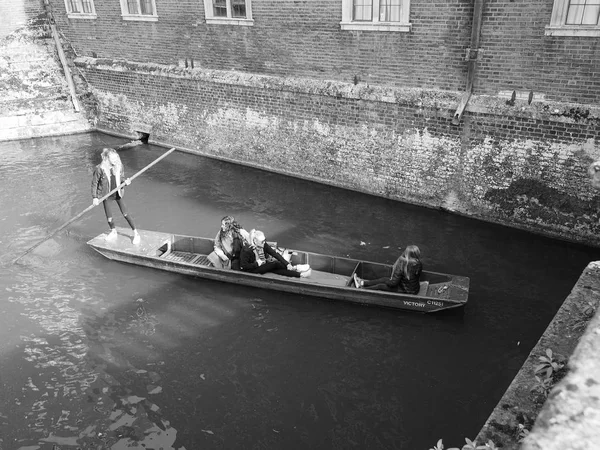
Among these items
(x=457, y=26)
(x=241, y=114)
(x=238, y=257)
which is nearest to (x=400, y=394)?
(x=238, y=257)

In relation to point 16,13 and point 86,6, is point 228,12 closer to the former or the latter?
point 86,6

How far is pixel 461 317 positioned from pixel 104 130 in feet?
44.4

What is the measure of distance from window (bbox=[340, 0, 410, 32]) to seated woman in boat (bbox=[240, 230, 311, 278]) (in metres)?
4.93

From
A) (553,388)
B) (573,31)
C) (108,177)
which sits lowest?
(108,177)

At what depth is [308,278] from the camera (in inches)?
330

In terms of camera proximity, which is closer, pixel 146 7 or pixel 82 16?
pixel 146 7

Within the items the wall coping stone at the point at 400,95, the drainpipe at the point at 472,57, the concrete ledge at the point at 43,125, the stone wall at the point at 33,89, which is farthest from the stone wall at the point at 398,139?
the stone wall at the point at 33,89

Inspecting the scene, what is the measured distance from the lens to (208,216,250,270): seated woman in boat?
843cm

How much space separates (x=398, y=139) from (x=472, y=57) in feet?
7.12

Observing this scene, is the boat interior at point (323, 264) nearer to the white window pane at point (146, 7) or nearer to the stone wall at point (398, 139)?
the stone wall at point (398, 139)

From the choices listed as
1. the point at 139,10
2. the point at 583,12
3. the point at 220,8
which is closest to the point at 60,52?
the point at 139,10

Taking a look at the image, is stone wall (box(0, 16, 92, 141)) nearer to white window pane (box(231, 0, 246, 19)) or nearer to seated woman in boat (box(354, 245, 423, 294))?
white window pane (box(231, 0, 246, 19))

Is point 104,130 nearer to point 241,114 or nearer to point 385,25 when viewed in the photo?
point 241,114

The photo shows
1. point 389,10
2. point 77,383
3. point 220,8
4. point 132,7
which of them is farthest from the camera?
point 132,7
